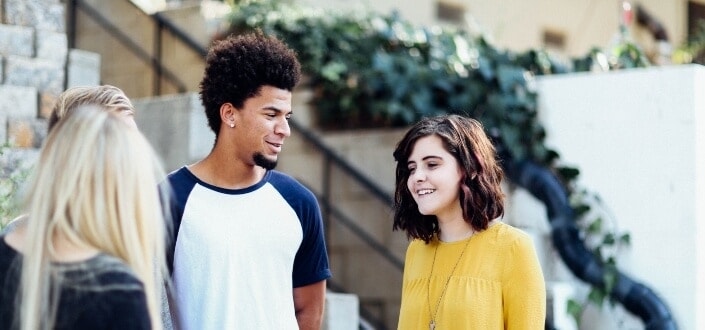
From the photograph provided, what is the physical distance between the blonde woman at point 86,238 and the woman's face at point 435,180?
145 cm

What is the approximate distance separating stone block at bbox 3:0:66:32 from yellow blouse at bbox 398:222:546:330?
3.63 m

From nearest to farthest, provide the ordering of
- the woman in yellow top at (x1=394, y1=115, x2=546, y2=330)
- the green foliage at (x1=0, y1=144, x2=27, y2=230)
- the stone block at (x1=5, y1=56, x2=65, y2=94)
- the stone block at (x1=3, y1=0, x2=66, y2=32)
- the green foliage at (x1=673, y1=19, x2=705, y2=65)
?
the woman in yellow top at (x1=394, y1=115, x2=546, y2=330) < the green foliage at (x1=0, y1=144, x2=27, y2=230) < the stone block at (x1=5, y1=56, x2=65, y2=94) < the stone block at (x1=3, y1=0, x2=66, y2=32) < the green foliage at (x1=673, y1=19, x2=705, y2=65)

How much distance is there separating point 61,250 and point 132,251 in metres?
0.16

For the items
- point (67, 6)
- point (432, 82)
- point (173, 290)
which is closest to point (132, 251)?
point (173, 290)

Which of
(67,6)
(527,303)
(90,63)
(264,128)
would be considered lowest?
(527,303)

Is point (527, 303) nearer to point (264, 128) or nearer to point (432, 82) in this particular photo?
point (264, 128)

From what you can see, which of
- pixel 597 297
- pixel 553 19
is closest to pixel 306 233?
pixel 597 297

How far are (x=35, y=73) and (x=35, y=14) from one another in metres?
0.37

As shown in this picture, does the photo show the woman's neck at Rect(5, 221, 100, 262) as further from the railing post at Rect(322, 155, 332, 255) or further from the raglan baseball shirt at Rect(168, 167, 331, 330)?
the railing post at Rect(322, 155, 332, 255)

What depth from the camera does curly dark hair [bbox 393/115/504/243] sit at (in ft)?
12.9

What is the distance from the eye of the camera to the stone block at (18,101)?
20.8 feet

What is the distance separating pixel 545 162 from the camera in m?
7.41

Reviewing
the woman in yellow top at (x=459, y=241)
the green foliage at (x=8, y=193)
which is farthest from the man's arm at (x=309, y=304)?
the green foliage at (x=8, y=193)

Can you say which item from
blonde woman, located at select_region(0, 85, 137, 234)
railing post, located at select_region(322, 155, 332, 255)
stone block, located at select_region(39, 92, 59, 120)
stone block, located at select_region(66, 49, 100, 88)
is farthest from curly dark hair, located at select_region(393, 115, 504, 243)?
railing post, located at select_region(322, 155, 332, 255)
